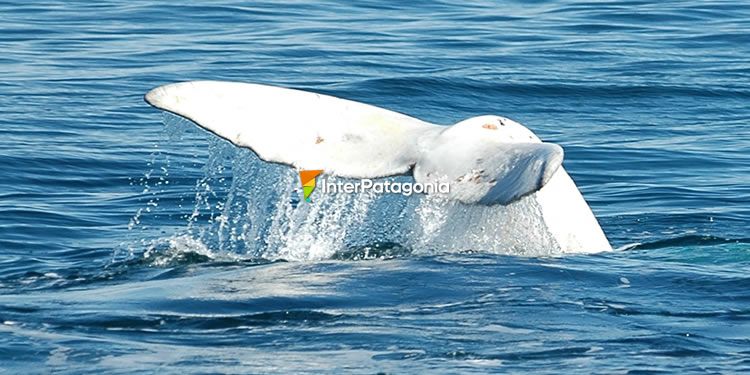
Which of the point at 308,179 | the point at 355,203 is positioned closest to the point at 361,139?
the point at 308,179

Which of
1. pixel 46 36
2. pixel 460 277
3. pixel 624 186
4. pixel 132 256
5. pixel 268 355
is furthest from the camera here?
pixel 46 36

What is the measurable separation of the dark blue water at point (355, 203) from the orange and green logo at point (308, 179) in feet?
0.97

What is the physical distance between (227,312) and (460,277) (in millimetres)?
1113

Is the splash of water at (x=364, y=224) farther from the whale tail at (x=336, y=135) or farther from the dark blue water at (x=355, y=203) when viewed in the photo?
the whale tail at (x=336, y=135)

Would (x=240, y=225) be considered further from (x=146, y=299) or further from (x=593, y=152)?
(x=593, y=152)

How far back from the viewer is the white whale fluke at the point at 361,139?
695 cm

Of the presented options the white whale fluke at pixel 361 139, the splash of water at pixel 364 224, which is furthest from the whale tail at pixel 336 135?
the splash of water at pixel 364 224

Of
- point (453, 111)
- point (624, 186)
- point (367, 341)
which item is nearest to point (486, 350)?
point (367, 341)

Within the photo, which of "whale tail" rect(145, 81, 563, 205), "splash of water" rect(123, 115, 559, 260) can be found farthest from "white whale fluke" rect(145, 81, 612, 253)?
"splash of water" rect(123, 115, 559, 260)

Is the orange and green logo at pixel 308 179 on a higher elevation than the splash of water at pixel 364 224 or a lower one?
higher

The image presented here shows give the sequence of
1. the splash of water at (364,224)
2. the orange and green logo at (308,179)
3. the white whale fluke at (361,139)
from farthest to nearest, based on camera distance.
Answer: the splash of water at (364,224)
the orange and green logo at (308,179)
the white whale fluke at (361,139)

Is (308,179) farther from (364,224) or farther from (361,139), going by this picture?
(364,224)

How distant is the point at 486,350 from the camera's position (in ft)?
→ 18.9

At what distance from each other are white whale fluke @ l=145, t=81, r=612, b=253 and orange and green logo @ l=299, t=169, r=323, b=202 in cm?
4
